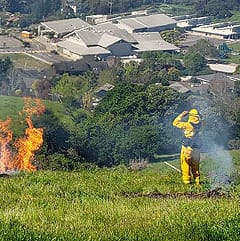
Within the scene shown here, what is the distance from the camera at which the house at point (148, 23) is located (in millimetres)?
71375

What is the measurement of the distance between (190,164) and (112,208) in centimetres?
249

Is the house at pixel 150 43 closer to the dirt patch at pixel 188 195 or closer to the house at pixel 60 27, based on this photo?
the house at pixel 60 27

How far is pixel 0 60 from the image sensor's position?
45.4 m

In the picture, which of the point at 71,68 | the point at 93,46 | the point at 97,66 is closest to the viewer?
the point at 71,68

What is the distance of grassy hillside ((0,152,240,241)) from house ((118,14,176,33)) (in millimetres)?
63929

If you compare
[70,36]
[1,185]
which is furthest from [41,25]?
[1,185]

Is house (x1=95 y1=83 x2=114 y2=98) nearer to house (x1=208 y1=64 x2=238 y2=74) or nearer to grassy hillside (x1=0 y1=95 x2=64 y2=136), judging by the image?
grassy hillside (x1=0 y1=95 x2=64 y2=136)

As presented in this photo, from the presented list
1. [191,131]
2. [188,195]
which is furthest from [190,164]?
[188,195]

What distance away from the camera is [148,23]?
73.9 metres

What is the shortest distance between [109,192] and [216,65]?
50545 mm

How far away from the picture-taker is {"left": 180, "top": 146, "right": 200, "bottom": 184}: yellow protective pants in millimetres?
7195

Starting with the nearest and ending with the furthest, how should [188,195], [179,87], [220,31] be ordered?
[188,195], [179,87], [220,31]

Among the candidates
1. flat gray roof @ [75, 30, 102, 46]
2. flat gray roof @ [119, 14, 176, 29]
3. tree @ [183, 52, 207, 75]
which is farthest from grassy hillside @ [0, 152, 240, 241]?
flat gray roof @ [119, 14, 176, 29]

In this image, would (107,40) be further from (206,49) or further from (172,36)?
(172,36)
